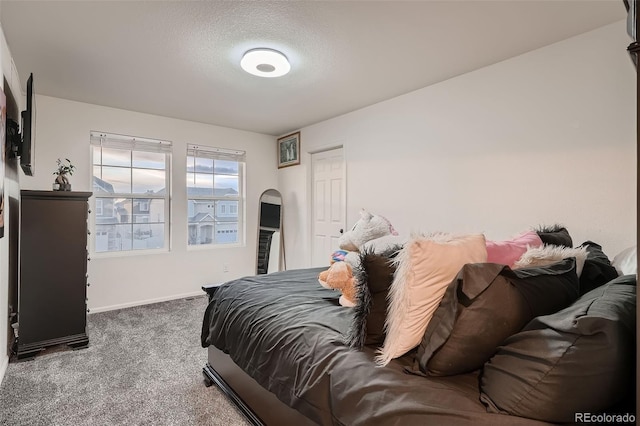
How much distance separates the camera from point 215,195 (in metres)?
4.64

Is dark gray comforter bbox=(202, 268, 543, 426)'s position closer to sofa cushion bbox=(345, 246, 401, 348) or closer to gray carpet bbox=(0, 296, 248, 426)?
sofa cushion bbox=(345, 246, 401, 348)

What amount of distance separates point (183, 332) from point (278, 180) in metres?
2.78

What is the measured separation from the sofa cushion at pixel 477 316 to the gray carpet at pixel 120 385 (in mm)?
1342

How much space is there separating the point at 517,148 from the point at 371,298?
2.09m

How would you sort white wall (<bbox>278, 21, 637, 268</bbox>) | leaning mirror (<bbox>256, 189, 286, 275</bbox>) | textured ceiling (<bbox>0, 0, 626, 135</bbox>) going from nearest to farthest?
textured ceiling (<bbox>0, 0, 626, 135</bbox>)
white wall (<bbox>278, 21, 637, 268</bbox>)
leaning mirror (<bbox>256, 189, 286, 275</bbox>)

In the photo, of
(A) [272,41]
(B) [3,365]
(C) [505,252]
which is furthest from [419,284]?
(B) [3,365]

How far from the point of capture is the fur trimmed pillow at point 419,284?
43.7 inches

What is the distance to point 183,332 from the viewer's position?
309 centimetres

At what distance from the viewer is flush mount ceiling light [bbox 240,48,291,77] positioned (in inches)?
95.1

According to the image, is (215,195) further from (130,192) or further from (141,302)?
(141,302)

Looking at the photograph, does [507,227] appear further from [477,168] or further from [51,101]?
[51,101]

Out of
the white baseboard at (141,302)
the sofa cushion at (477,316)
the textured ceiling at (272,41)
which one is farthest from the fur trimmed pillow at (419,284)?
the white baseboard at (141,302)

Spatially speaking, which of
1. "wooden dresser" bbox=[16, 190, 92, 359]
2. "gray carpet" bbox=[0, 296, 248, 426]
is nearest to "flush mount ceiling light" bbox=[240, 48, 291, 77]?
"wooden dresser" bbox=[16, 190, 92, 359]

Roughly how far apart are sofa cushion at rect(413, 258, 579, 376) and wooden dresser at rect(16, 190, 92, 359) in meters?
2.95
